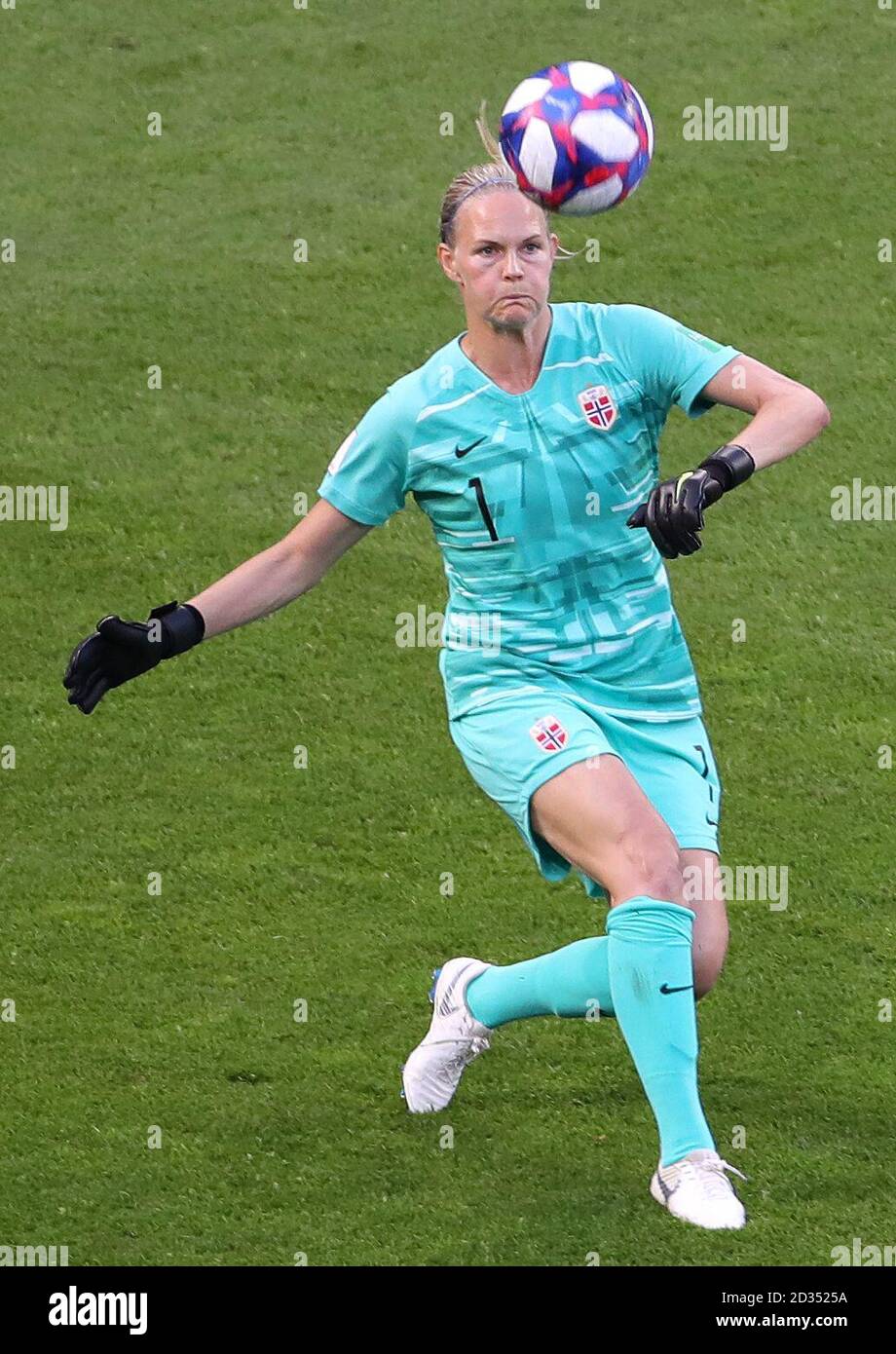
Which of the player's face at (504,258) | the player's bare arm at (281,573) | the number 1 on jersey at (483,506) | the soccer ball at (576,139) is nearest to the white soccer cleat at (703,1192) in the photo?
the number 1 on jersey at (483,506)

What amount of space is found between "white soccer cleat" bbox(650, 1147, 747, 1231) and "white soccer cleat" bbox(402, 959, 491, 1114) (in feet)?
3.09

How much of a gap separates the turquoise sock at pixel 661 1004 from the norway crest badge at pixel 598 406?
46.0 inches

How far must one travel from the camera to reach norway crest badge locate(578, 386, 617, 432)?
18.1 ft

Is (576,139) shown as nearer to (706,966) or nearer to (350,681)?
(706,966)

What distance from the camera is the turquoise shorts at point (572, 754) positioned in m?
5.32

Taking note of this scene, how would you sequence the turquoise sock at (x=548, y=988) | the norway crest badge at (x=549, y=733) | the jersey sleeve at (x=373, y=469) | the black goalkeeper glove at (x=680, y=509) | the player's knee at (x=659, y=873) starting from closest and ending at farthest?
the black goalkeeper glove at (x=680, y=509) < the player's knee at (x=659, y=873) < the norway crest badge at (x=549, y=733) < the jersey sleeve at (x=373, y=469) < the turquoise sock at (x=548, y=988)

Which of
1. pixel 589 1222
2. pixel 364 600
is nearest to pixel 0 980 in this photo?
pixel 589 1222

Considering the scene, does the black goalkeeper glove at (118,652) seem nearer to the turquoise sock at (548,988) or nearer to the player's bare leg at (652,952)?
the player's bare leg at (652,952)

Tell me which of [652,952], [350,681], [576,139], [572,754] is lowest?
[652,952]

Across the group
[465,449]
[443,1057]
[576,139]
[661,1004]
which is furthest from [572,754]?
[576,139]

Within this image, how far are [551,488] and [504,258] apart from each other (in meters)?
0.56

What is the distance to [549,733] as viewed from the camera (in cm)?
534

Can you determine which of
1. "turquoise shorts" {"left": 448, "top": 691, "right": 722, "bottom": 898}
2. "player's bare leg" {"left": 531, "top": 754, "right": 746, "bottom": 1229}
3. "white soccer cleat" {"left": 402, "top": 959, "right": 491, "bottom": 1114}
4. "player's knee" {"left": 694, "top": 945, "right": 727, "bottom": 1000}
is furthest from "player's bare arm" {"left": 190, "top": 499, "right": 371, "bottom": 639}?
"player's knee" {"left": 694, "top": 945, "right": 727, "bottom": 1000}

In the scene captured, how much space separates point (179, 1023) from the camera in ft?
21.7
